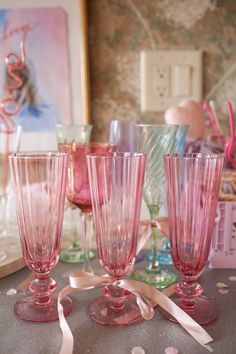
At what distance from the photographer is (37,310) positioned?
59 cm

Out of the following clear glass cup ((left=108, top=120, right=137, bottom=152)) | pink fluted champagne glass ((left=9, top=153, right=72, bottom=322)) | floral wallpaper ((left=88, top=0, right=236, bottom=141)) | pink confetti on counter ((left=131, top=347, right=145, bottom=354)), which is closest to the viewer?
pink confetti on counter ((left=131, top=347, right=145, bottom=354))

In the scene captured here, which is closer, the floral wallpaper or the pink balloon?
the pink balloon

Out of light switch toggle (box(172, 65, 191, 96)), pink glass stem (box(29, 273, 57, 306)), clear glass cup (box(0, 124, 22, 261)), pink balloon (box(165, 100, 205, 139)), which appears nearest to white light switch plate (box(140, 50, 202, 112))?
light switch toggle (box(172, 65, 191, 96))

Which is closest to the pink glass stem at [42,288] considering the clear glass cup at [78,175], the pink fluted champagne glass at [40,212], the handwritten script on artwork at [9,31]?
the pink fluted champagne glass at [40,212]

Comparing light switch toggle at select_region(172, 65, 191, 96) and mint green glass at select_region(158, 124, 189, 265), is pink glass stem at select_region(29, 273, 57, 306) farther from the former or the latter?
light switch toggle at select_region(172, 65, 191, 96)

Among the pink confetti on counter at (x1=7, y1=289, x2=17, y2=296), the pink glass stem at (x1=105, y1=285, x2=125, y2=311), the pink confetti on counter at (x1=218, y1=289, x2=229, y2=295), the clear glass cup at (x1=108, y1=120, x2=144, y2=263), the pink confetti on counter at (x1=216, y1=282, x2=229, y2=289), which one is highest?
the clear glass cup at (x1=108, y1=120, x2=144, y2=263)

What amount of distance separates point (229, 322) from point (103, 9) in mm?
811

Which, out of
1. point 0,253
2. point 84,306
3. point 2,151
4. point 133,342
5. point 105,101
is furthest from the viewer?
point 105,101

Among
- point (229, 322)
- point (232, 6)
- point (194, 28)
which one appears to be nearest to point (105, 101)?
point (194, 28)

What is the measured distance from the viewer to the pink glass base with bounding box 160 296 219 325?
1.84 ft

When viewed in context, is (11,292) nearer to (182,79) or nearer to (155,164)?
(155,164)

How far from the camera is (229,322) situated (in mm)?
558

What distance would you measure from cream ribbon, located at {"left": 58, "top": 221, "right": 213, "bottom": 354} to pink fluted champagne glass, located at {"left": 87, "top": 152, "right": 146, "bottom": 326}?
0.05ft

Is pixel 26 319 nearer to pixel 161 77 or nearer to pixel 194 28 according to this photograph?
pixel 161 77
